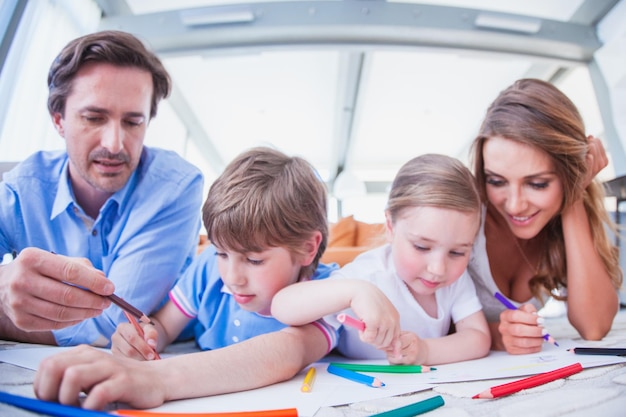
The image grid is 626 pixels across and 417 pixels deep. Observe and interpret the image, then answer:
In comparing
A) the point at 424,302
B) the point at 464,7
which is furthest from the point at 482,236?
the point at 464,7

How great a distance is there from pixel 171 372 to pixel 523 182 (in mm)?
787

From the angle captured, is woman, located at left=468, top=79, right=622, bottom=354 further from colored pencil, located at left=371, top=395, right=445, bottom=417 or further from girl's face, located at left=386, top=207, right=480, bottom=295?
colored pencil, located at left=371, top=395, right=445, bottom=417

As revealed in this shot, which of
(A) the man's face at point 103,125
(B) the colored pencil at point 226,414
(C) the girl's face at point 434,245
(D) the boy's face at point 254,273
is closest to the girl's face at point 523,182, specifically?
(C) the girl's face at point 434,245

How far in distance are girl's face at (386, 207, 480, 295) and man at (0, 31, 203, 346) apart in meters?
0.52

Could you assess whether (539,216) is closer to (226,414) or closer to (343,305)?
(343,305)

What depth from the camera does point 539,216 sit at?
0.92 metres

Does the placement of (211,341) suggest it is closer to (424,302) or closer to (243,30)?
(424,302)

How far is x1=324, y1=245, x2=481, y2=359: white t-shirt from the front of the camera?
85 centimetres

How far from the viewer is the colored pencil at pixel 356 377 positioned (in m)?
0.55

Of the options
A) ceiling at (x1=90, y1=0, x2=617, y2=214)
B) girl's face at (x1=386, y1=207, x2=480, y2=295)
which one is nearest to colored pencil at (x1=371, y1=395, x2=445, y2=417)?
girl's face at (x1=386, y1=207, x2=480, y2=295)

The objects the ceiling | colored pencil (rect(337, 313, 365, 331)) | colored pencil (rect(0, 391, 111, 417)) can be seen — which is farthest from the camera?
the ceiling

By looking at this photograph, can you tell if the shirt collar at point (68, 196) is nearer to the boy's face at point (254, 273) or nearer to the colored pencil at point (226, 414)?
the boy's face at point (254, 273)

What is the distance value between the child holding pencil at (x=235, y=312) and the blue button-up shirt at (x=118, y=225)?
0.24 ft

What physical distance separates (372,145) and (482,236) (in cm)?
291
